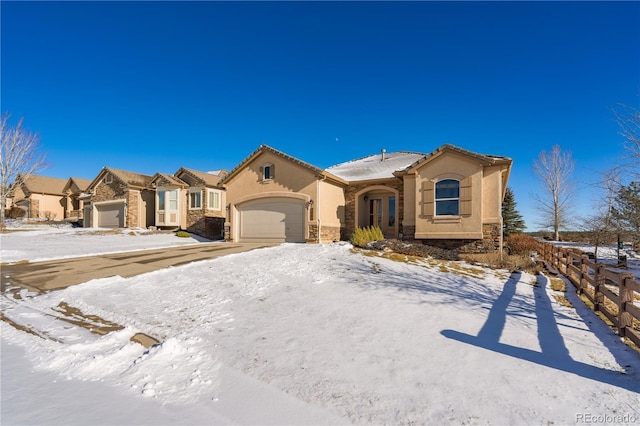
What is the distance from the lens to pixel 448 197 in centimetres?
1362

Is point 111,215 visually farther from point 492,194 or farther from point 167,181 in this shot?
point 492,194

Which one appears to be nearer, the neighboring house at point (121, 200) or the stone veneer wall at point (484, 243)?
the stone veneer wall at point (484, 243)

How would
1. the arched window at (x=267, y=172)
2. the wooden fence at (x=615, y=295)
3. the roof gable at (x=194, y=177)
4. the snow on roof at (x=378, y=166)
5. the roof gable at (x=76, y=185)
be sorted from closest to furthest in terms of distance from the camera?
the wooden fence at (x=615, y=295) < the arched window at (x=267, y=172) < the snow on roof at (x=378, y=166) < the roof gable at (x=194, y=177) < the roof gable at (x=76, y=185)

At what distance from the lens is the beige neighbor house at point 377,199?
13023 mm

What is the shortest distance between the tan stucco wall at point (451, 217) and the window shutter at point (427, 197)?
0.30ft

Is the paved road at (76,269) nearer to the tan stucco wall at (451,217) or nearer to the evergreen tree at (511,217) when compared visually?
the tan stucco wall at (451,217)

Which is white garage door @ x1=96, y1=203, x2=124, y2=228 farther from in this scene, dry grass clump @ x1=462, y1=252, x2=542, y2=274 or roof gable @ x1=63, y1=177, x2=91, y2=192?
dry grass clump @ x1=462, y1=252, x2=542, y2=274

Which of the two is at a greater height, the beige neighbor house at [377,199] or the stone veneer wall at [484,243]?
the beige neighbor house at [377,199]

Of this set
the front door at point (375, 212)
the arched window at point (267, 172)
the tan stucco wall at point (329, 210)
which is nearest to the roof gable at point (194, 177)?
the arched window at point (267, 172)

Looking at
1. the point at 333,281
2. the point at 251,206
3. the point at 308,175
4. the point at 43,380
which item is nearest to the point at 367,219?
the point at 308,175

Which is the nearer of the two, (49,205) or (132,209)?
(132,209)

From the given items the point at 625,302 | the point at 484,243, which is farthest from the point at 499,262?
the point at 625,302

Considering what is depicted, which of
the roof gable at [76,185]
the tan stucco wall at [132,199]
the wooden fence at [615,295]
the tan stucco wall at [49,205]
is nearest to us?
the wooden fence at [615,295]

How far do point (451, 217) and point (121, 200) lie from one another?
24.7 meters
